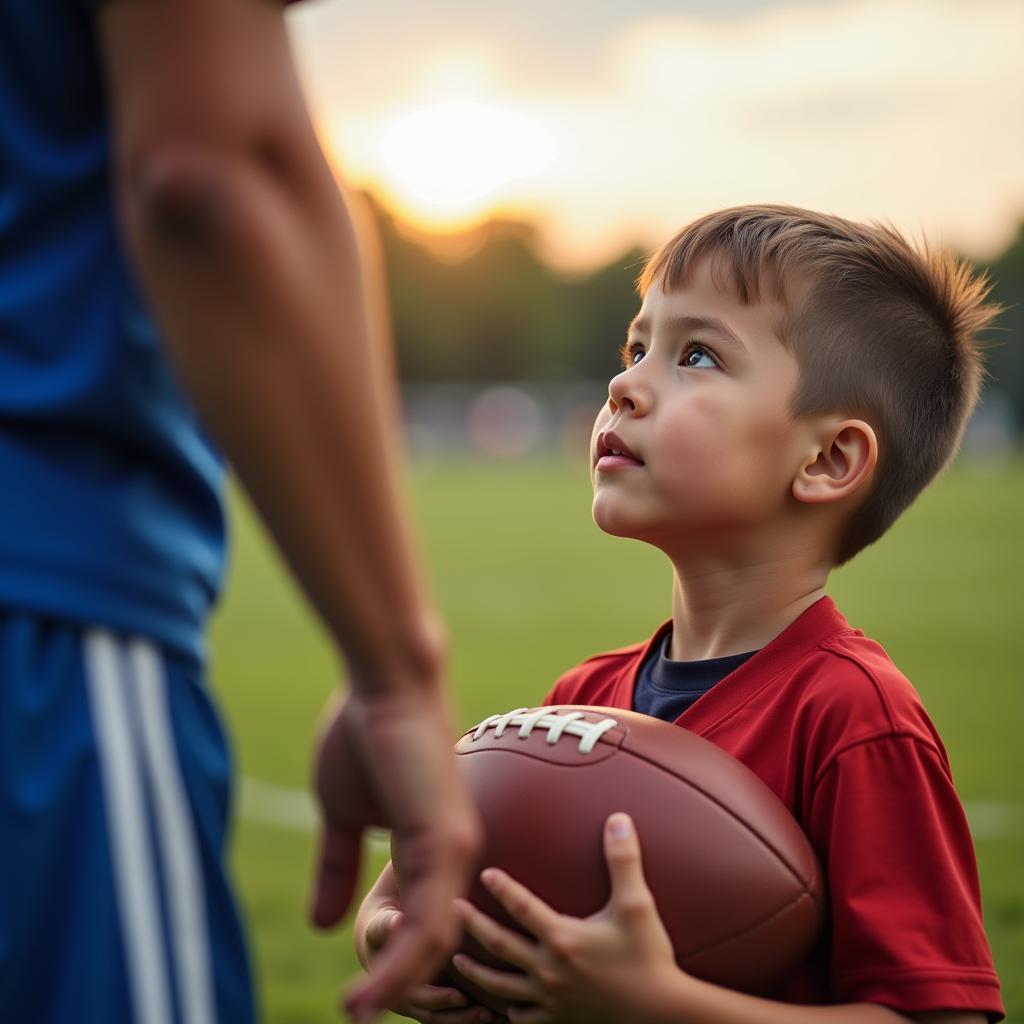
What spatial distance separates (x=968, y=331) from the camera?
6.75ft

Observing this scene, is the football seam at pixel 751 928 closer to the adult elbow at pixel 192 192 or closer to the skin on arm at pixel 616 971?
the skin on arm at pixel 616 971

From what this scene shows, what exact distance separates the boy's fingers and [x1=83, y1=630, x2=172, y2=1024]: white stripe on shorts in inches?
22.1

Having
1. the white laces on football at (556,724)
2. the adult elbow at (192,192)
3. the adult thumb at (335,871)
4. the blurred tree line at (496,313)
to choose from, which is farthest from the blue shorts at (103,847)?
the blurred tree line at (496,313)

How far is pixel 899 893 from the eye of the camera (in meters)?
1.53

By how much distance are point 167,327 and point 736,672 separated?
40.9 inches

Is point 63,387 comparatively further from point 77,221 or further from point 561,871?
point 561,871

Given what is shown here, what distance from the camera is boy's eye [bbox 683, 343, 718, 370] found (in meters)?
1.83

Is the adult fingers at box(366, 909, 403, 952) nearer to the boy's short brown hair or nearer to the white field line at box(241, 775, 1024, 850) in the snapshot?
the boy's short brown hair

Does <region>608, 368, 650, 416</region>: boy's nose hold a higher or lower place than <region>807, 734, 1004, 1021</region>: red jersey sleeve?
higher

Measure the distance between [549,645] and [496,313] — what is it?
66.3m

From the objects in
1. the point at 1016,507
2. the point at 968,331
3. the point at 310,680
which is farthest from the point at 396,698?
the point at 1016,507

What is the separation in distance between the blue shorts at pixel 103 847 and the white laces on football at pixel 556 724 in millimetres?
596

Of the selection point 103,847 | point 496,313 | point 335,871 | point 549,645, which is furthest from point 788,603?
point 496,313

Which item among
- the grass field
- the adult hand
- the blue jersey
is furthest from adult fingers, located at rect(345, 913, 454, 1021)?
the grass field
